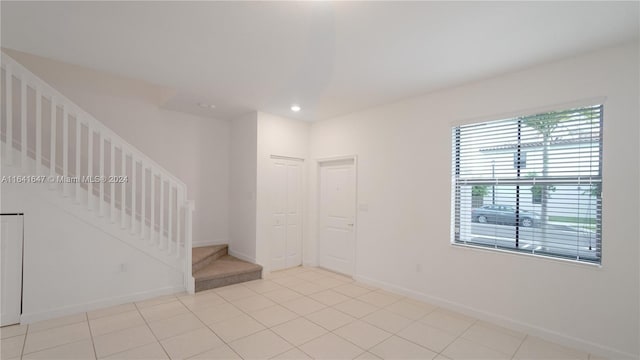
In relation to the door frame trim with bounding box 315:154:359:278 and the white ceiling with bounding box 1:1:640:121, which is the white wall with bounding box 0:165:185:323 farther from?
the door frame trim with bounding box 315:154:359:278

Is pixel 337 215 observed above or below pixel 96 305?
above

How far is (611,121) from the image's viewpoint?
2.59m

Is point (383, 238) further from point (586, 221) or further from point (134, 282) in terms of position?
point (134, 282)

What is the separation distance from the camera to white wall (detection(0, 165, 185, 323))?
2.98m

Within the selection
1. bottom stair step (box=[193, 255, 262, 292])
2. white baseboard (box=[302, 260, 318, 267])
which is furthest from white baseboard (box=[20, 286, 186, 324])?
white baseboard (box=[302, 260, 318, 267])

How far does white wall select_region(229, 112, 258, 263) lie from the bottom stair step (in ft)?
0.69

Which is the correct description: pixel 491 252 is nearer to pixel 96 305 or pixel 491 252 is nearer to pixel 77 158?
pixel 96 305

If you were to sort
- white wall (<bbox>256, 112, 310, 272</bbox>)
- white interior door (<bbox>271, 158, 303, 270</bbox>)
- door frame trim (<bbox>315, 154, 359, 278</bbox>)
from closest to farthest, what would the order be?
door frame trim (<bbox>315, 154, 359, 278</bbox>) < white wall (<bbox>256, 112, 310, 272</bbox>) < white interior door (<bbox>271, 158, 303, 270</bbox>)

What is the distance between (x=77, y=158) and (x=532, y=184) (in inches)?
201

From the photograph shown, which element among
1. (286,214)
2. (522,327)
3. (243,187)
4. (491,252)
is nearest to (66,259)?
(243,187)

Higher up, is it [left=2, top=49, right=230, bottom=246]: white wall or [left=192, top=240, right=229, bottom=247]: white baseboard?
[left=2, top=49, right=230, bottom=246]: white wall

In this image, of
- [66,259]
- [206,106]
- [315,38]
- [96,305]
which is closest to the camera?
[315,38]

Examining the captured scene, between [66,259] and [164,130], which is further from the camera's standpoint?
[164,130]

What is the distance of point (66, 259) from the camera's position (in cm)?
316
